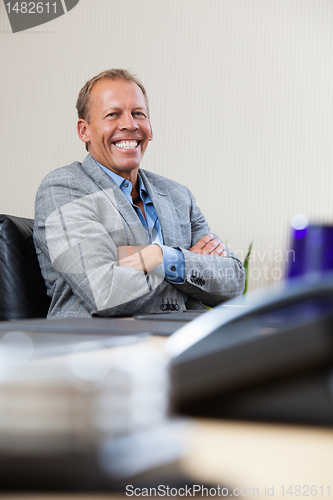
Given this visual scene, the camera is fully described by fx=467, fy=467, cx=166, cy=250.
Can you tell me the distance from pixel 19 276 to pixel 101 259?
0.91 ft

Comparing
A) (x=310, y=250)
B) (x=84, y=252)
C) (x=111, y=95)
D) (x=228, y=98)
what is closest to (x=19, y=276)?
(x=84, y=252)

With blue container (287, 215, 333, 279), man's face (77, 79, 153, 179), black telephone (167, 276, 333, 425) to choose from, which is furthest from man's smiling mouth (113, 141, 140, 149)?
black telephone (167, 276, 333, 425)

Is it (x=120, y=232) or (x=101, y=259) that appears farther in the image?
(x=120, y=232)

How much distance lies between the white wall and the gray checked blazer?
1.72 meters

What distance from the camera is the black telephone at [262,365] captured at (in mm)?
116

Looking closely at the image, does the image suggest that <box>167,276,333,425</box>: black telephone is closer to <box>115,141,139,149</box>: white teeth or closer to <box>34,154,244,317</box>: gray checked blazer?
<box>34,154,244,317</box>: gray checked blazer

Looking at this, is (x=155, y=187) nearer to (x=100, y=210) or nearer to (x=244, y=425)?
(x=100, y=210)

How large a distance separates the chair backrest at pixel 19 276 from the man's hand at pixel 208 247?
1.37ft

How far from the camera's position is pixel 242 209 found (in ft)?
9.65

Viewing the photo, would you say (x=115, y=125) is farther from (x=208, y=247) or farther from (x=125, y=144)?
(x=208, y=247)

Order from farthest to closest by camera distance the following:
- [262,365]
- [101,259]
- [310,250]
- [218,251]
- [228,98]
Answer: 1. [228,98]
2. [218,251]
3. [101,259]
4. [310,250]
5. [262,365]

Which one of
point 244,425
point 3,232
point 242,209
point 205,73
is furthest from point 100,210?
point 205,73

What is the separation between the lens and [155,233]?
50.5 inches

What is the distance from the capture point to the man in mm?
1017
